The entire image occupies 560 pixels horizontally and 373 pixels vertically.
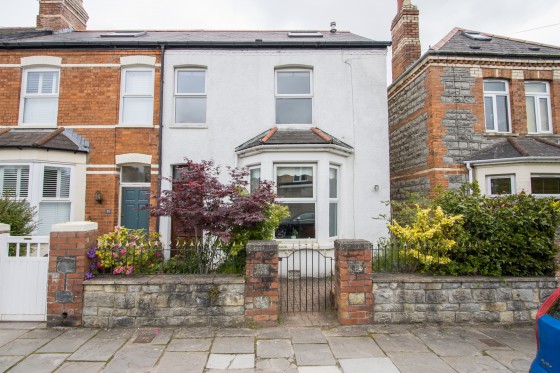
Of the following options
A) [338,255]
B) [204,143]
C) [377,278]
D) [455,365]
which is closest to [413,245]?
[377,278]

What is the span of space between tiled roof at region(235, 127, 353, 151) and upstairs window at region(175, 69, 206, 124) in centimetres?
178

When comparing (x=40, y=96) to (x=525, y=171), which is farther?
(x=40, y=96)

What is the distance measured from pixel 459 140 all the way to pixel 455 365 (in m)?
6.99

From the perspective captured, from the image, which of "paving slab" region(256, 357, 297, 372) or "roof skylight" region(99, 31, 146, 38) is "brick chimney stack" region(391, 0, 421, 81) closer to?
"roof skylight" region(99, 31, 146, 38)

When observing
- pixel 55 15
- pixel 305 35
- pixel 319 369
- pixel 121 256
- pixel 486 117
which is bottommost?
pixel 319 369

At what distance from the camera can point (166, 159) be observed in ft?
29.1

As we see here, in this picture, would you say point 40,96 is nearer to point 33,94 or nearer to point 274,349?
point 33,94

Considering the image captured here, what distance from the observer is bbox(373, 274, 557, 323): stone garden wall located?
473cm

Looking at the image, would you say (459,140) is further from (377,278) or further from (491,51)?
(377,278)

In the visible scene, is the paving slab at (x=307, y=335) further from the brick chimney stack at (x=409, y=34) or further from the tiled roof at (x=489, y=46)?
the brick chimney stack at (x=409, y=34)

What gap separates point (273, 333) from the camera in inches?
173

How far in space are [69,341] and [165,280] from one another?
1391 mm

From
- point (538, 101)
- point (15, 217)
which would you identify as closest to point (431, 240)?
point (15, 217)

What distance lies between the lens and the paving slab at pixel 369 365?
11.5 ft
